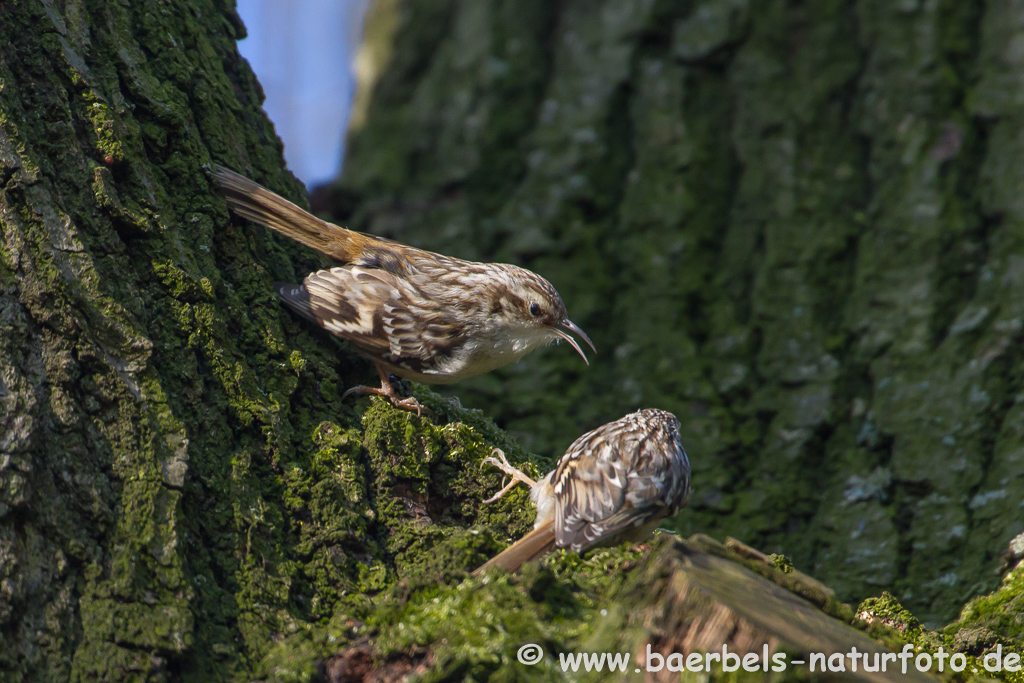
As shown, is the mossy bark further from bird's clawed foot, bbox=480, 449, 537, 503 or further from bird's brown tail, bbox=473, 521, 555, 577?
bird's brown tail, bbox=473, 521, 555, 577

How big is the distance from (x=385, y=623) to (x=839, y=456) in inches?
94.0

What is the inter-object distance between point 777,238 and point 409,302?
1.75 m

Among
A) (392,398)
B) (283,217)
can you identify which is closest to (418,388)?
(392,398)

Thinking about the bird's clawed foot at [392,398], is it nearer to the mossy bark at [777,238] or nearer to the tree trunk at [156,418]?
the tree trunk at [156,418]

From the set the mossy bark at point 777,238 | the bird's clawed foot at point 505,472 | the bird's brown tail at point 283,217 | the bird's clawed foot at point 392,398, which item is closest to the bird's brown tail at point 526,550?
the bird's clawed foot at point 505,472

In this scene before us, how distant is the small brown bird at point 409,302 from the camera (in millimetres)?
2586

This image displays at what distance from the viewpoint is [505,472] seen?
2496 mm

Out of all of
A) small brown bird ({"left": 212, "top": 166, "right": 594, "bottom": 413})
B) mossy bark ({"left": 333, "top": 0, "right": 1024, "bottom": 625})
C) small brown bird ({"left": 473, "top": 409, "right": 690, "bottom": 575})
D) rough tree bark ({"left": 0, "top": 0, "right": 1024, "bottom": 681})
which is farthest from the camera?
mossy bark ({"left": 333, "top": 0, "right": 1024, "bottom": 625})

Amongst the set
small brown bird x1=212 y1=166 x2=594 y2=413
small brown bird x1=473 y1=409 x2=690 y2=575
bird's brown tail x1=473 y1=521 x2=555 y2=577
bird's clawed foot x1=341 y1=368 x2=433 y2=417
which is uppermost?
small brown bird x1=212 y1=166 x2=594 y2=413

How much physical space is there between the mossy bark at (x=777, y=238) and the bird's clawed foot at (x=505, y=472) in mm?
1249

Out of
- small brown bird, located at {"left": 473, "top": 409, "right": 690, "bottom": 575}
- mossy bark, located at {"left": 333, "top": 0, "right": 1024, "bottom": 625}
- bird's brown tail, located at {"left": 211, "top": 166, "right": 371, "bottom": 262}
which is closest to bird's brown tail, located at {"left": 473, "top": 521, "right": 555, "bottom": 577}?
small brown bird, located at {"left": 473, "top": 409, "right": 690, "bottom": 575}

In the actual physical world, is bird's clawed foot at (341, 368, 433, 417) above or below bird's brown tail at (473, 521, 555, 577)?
above

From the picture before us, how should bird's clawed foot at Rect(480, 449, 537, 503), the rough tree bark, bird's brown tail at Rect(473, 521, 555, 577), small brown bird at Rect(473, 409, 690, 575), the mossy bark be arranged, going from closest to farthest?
the rough tree bark
bird's brown tail at Rect(473, 521, 555, 577)
small brown bird at Rect(473, 409, 690, 575)
bird's clawed foot at Rect(480, 449, 537, 503)
the mossy bark

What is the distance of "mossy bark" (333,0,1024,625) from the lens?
324 centimetres
